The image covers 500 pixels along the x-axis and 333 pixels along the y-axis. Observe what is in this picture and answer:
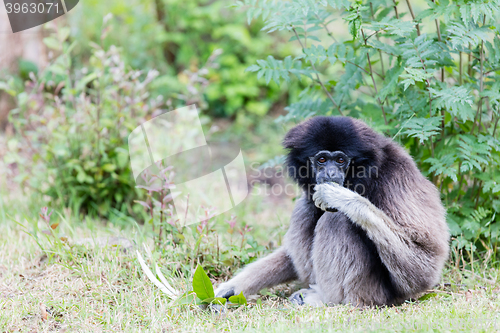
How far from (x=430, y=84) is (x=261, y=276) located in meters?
2.44

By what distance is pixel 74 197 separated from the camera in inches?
228

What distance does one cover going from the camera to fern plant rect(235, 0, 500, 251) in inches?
148

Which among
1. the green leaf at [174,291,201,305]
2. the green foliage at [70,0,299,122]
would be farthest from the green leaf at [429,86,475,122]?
the green foliage at [70,0,299,122]

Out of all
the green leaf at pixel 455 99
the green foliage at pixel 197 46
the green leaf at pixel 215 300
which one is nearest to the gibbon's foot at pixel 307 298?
the green leaf at pixel 215 300

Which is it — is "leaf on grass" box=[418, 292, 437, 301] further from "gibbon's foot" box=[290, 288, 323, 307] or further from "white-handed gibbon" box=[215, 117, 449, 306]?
"gibbon's foot" box=[290, 288, 323, 307]

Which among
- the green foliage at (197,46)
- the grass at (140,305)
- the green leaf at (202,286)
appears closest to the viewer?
the grass at (140,305)

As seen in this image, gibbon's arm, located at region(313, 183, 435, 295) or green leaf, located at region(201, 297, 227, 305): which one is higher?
gibbon's arm, located at region(313, 183, 435, 295)

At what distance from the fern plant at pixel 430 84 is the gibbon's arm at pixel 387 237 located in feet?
2.50

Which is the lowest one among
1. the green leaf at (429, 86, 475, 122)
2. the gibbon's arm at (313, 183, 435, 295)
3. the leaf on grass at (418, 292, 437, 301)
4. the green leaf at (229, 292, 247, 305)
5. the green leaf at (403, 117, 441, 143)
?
the leaf on grass at (418, 292, 437, 301)

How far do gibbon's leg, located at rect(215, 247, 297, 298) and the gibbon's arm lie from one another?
950 mm

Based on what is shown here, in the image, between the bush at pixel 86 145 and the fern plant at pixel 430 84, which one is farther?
the bush at pixel 86 145

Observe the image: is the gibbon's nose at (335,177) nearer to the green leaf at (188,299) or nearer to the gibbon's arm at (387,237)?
the gibbon's arm at (387,237)

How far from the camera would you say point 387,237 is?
339cm

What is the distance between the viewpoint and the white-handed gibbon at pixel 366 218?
11.4 ft
